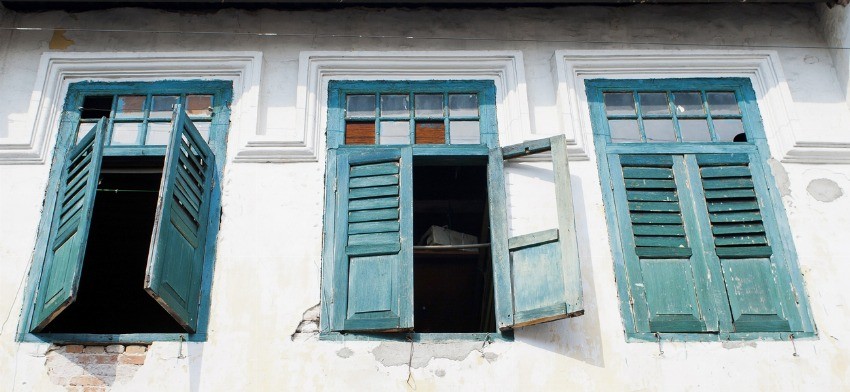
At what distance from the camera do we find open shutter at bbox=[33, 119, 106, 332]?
4.84 m

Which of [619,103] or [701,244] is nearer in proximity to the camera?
[701,244]

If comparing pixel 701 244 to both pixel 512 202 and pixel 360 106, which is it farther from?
pixel 360 106

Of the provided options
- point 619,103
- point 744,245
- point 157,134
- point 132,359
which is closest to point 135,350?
point 132,359

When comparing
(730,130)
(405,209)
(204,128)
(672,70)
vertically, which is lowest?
(405,209)

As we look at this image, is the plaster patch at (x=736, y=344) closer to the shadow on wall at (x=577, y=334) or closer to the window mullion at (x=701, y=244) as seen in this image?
the window mullion at (x=701, y=244)

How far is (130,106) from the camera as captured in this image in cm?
617

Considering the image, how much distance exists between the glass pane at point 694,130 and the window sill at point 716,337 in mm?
1410

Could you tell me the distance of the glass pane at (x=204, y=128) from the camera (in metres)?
6.02

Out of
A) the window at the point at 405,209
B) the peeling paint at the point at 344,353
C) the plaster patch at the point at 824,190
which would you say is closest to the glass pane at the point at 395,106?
the window at the point at 405,209

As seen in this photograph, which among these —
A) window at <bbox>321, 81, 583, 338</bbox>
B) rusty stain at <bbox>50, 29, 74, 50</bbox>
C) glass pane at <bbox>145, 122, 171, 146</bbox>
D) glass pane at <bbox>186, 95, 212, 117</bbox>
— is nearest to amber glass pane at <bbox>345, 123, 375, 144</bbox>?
window at <bbox>321, 81, 583, 338</bbox>

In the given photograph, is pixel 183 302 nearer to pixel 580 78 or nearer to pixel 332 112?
pixel 332 112

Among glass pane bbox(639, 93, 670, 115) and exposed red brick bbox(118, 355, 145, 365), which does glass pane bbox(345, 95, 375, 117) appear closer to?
glass pane bbox(639, 93, 670, 115)

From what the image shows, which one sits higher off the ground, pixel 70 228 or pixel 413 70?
pixel 413 70

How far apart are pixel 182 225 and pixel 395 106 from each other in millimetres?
1736
